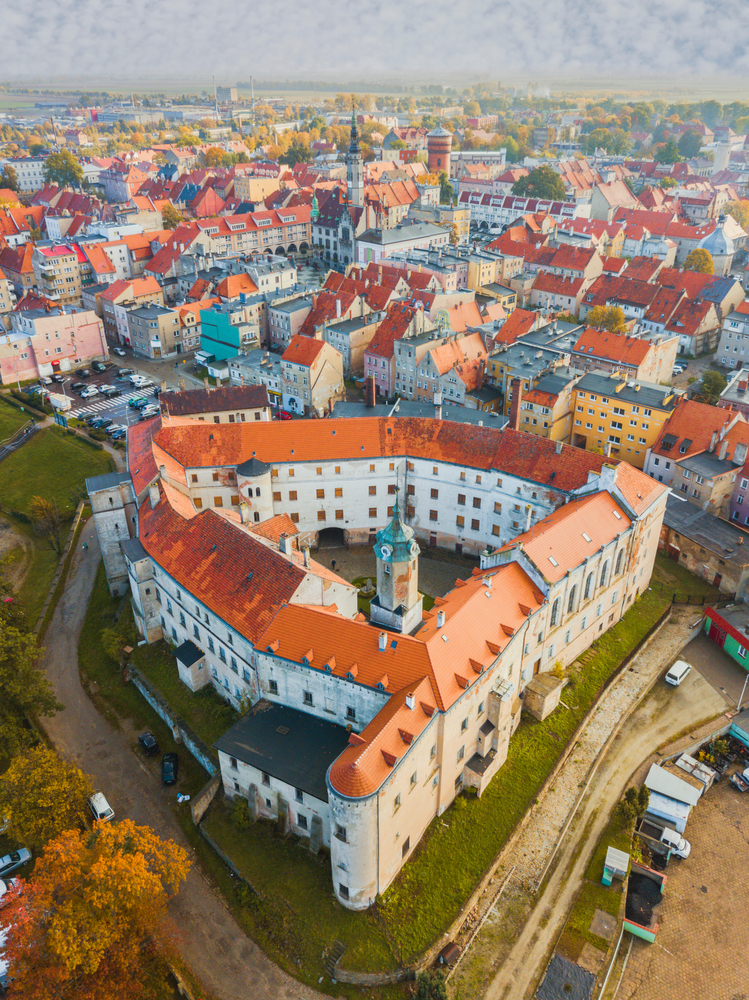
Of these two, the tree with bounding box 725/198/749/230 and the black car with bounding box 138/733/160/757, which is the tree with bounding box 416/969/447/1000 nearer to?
the black car with bounding box 138/733/160/757

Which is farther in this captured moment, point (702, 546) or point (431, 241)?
point (431, 241)

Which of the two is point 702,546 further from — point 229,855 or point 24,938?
point 24,938

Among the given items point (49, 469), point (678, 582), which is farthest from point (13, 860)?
point (678, 582)

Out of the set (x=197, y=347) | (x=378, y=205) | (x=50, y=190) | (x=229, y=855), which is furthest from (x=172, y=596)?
(x=50, y=190)

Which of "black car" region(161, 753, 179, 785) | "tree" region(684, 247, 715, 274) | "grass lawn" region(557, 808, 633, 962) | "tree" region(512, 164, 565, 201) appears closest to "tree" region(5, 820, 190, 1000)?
"black car" region(161, 753, 179, 785)

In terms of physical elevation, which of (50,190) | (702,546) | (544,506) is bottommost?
(702,546)
